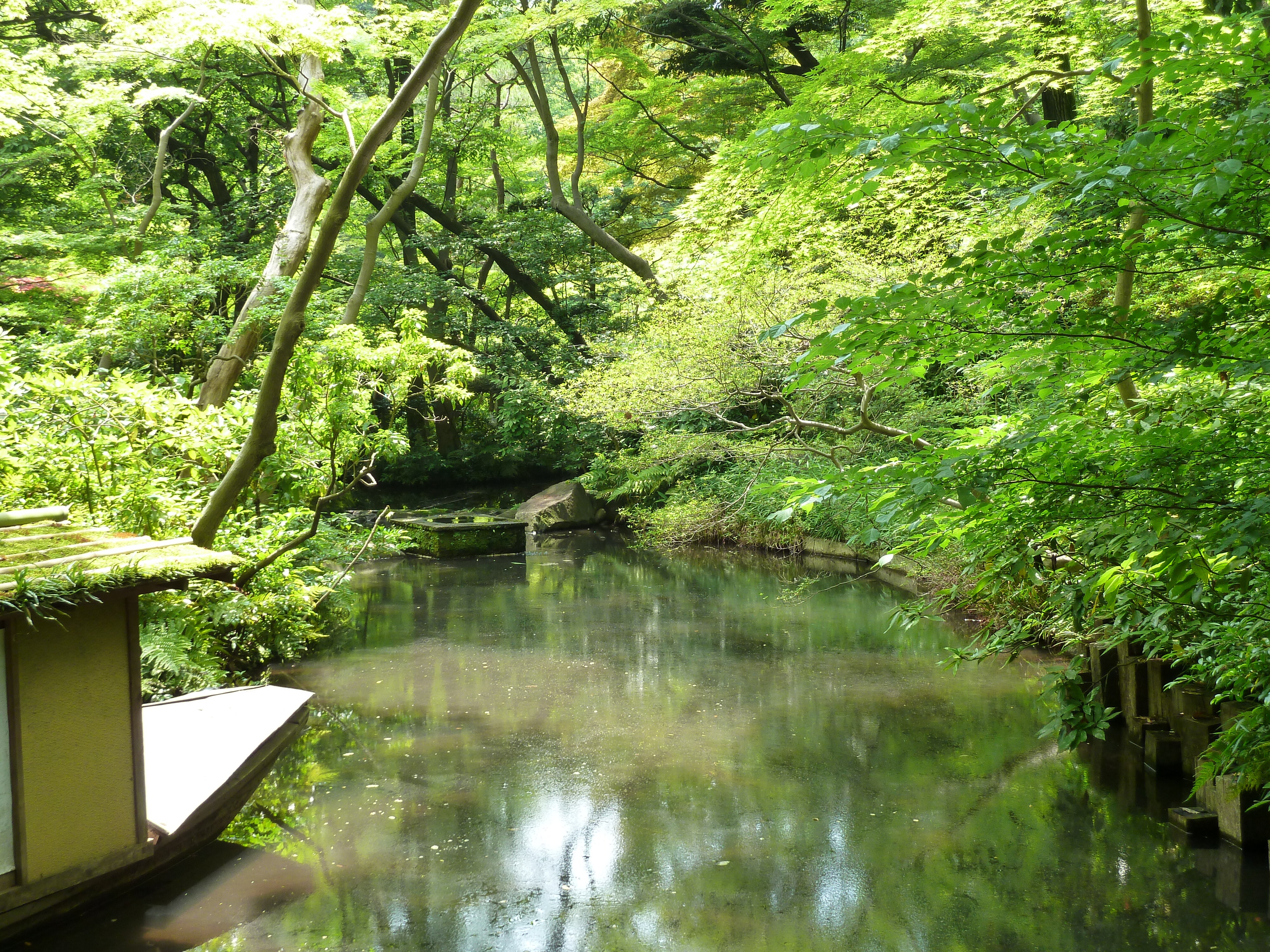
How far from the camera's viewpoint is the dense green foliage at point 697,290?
269 centimetres

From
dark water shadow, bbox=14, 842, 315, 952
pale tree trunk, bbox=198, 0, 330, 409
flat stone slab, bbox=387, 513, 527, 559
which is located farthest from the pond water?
flat stone slab, bbox=387, 513, 527, 559

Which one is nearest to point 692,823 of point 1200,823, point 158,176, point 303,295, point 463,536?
point 1200,823

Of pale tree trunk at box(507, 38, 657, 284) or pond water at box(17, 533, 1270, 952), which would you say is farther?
pale tree trunk at box(507, 38, 657, 284)

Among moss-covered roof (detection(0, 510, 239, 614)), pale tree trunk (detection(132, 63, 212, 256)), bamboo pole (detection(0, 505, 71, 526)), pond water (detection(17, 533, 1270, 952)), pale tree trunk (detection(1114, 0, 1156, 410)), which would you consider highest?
pale tree trunk (detection(132, 63, 212, 256))

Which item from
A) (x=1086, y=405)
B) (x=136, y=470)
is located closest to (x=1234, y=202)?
(x=1086, y=405)

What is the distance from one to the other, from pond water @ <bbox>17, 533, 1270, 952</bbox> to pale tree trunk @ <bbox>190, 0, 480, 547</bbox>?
202cm

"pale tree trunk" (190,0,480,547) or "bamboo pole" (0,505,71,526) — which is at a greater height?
"pale tree trunk" (190,0,480,547)

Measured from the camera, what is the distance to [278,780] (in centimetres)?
611

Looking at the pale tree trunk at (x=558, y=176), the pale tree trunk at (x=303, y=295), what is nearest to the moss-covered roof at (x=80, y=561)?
the pale tree trunk at (x=303, y=295)

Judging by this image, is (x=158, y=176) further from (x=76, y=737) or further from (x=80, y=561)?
(x=76, y=737)

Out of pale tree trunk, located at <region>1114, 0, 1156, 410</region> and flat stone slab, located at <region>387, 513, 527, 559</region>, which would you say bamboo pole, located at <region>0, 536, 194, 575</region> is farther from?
flat stone slab, located at <region>387, 513, 527, 559</region>

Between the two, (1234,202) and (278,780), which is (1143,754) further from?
(278,780)

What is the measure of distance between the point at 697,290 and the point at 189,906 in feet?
31.3

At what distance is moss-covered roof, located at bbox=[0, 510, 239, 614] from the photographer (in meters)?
3.76
